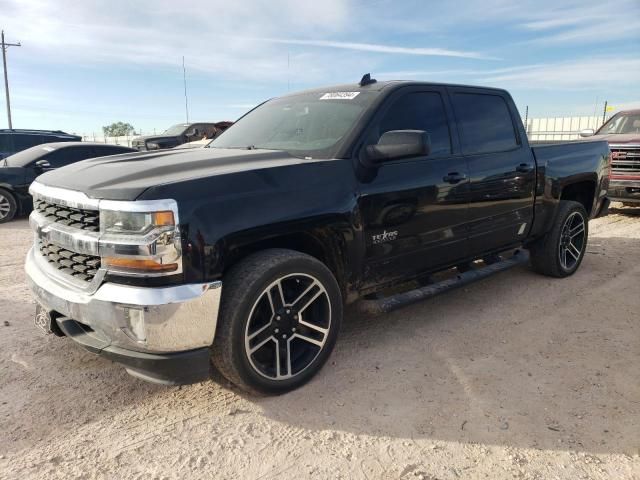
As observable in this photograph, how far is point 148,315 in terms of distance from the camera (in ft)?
7.91

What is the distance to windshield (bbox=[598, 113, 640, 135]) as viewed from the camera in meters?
9.87

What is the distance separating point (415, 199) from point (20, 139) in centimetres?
1363

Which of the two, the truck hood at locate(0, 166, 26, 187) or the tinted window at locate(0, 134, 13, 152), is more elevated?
the tinted window at locate(0, 134, 13, 152)

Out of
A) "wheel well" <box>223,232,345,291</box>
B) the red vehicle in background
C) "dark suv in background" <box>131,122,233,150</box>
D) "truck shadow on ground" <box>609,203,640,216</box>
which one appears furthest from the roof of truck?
"dark suv in background" <box>131,122,233,150</box>

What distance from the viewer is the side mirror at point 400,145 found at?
312cm

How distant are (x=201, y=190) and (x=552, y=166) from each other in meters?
3.77

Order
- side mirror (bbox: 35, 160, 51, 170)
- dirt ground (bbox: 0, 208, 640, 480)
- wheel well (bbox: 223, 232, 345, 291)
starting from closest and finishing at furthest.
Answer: dirt ground (bbox: 0, 208, 640, 480) → wheel well (bbox: 223, 232, 345, 291) → side mirror (bbox: 35, 160, 51, 170)

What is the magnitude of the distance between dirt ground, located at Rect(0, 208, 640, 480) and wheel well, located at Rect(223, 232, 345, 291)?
27.3 inches

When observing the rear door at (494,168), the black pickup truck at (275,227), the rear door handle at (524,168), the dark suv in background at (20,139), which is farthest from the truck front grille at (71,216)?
the dark suv in background at (20,139)

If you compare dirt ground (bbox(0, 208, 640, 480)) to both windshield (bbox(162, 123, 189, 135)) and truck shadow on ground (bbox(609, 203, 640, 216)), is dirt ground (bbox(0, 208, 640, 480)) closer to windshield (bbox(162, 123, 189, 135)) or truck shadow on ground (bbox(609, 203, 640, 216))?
truck shadow on ground (bbox(609, 203, 640, 216))

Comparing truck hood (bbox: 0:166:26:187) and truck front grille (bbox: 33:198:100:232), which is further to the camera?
truck hood (bbox: 0:166:26:187)

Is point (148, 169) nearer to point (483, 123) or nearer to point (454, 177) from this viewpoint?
point (454, 177)

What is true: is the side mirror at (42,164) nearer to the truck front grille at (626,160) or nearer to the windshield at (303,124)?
the windshield at (303,124)

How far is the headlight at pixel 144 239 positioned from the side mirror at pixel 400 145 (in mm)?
1389
